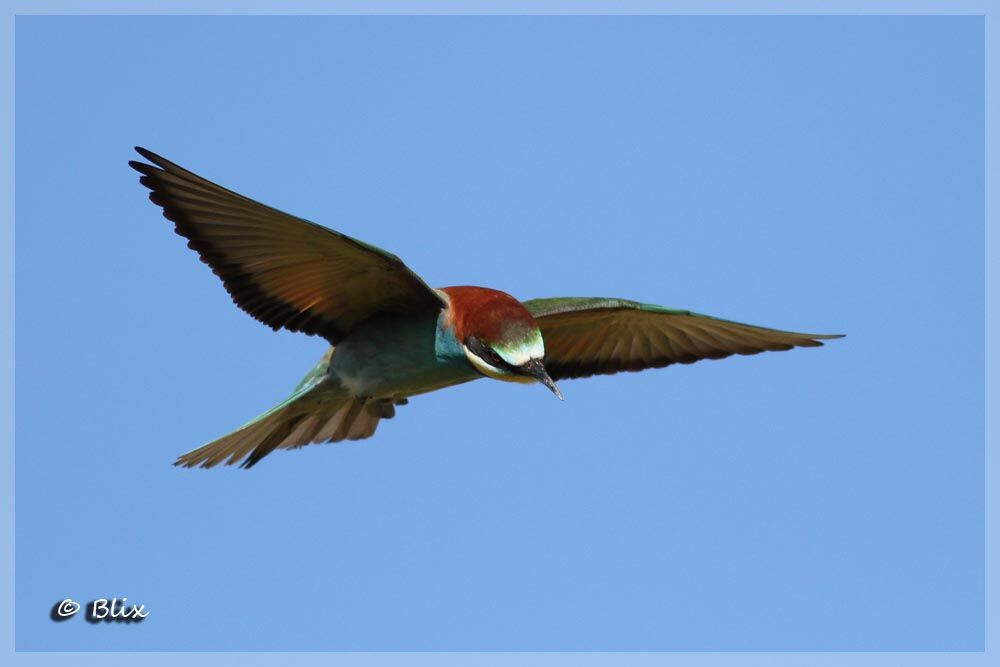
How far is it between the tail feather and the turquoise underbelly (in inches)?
6.8

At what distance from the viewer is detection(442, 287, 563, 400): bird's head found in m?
6.29

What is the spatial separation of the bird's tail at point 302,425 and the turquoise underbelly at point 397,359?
0.17 m

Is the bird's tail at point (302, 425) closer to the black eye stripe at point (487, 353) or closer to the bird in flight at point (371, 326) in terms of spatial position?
the bird in flight at point (371, 326)

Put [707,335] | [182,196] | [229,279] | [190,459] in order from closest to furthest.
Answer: [182,196], [229,279], [190,459], [707,335]

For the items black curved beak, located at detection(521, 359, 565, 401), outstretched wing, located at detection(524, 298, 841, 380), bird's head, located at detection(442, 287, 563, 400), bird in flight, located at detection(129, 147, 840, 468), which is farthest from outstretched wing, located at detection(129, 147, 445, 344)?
outstretched wing, located at detection(524, 298, 841, 380)

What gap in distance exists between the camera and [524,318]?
21.1ft

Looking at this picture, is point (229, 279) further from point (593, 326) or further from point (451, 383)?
point (593, 326)

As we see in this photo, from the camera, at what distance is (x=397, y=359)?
691cm

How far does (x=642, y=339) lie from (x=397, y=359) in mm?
1634

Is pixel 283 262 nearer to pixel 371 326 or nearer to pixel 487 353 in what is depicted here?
pixel 371 326

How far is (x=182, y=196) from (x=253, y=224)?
0.35 metres

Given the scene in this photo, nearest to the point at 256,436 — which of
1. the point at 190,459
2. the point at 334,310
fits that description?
the point at 190,459

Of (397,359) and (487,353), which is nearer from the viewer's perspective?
(487,353)

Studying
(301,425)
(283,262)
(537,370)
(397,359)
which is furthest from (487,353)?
(301,425)
